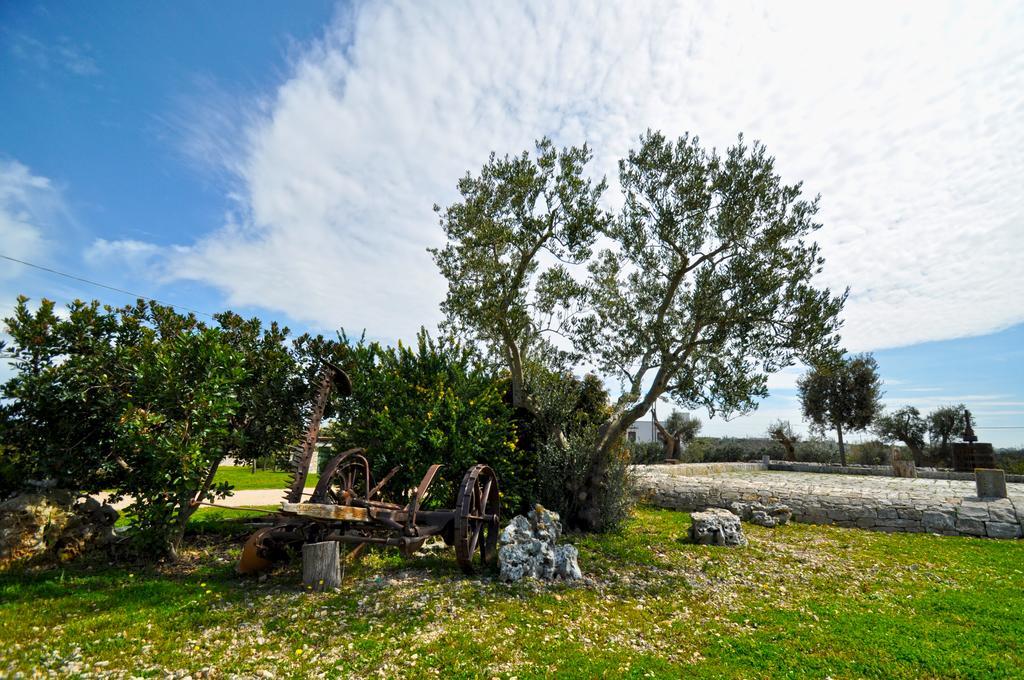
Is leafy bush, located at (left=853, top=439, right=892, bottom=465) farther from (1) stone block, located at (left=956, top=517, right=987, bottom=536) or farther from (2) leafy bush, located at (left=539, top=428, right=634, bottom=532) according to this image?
(2) leafy bush, located at (left=539, top=428, right=634, bottom=532)

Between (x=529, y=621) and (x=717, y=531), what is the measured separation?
19.9ft

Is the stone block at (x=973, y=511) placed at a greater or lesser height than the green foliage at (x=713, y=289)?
lesser

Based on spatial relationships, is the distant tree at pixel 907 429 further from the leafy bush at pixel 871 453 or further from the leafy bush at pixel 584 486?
the leafy bush at pixel 584 486

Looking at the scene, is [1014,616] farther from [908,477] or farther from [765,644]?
[908,477]

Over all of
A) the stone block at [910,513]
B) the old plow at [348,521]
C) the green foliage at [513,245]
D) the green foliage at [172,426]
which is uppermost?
the green foliage at [513,245]

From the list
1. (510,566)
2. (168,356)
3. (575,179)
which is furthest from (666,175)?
(168,356)

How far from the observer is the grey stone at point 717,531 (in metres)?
10.1

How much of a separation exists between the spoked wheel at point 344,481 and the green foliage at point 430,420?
0.87m

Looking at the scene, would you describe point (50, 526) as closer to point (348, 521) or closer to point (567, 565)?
point (348, 521)

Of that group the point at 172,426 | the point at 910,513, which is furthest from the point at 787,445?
the point at 172,426

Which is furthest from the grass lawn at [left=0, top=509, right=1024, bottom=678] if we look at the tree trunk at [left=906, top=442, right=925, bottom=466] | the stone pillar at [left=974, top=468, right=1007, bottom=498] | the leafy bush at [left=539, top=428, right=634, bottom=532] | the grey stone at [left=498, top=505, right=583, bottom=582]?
the tree trunk at [left=906, top=442, right=925, bottom=466]

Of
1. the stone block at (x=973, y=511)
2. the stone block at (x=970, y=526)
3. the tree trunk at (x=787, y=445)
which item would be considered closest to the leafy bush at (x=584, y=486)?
the stone block at (x=970, y=526)

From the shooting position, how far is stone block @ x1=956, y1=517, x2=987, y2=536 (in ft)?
36.6

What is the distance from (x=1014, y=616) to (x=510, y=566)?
6642 millimetres
